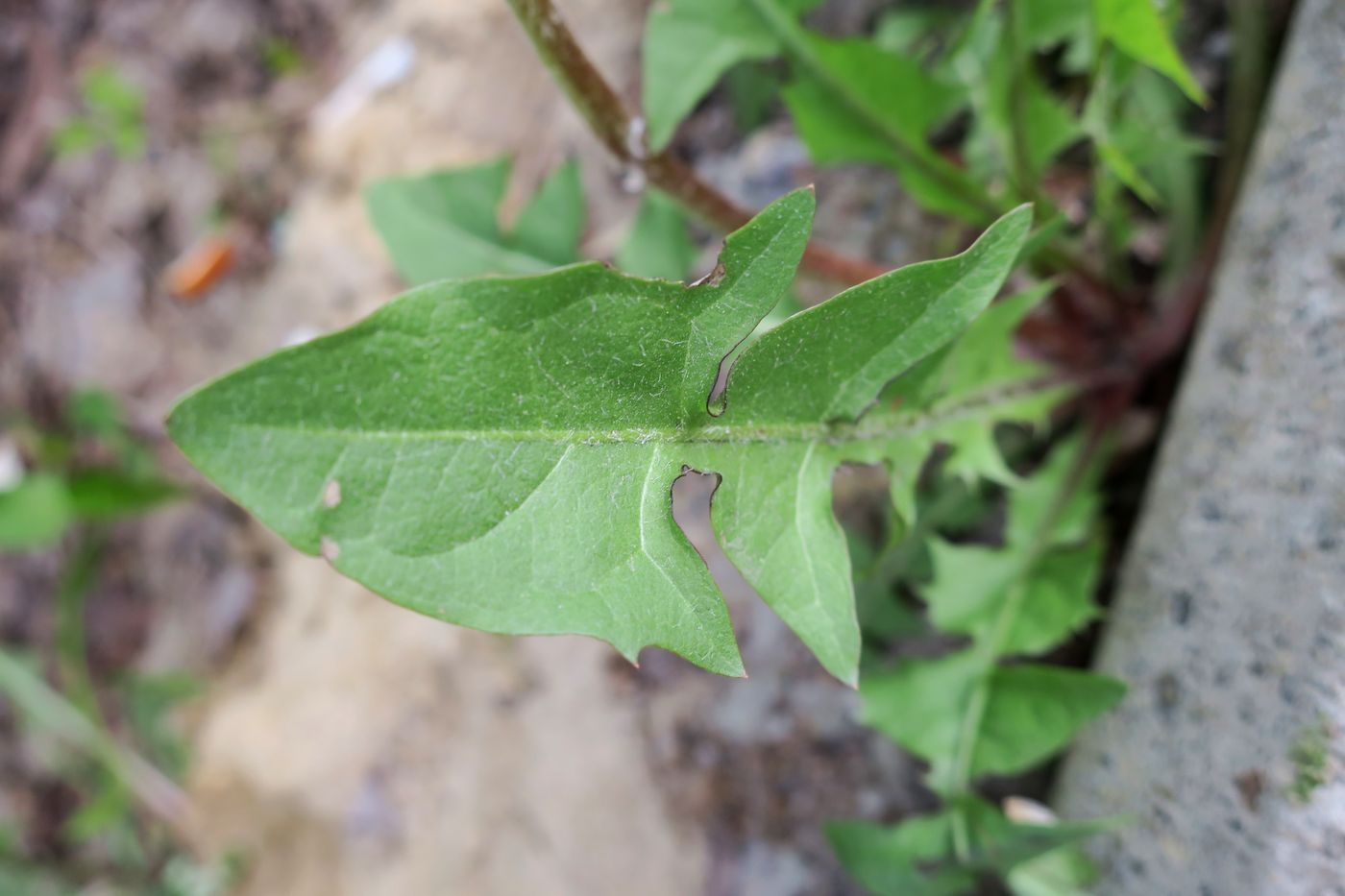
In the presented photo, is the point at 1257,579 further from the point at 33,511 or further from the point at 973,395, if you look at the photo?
the point at 33,511

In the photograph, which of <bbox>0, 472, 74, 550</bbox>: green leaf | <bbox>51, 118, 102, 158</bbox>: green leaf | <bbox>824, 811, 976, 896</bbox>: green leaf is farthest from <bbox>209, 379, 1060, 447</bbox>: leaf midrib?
<bbox>51, 118, 102, 158</bbox>: green leaf

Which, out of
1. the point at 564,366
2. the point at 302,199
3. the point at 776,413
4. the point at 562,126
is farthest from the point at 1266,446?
the point at 302,199

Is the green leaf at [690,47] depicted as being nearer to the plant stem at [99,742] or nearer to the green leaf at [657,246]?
the green leaf at [657,246]

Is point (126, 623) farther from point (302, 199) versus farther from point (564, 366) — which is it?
point (564, 366)

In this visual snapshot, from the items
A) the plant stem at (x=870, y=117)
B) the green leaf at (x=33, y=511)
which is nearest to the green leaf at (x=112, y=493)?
the green leaf at (x=33, y=511)

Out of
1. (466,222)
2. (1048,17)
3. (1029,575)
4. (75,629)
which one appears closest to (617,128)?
(466,222)

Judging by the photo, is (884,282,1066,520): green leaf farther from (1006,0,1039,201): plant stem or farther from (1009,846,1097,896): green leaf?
(1009,846,1097,896): green leaf
